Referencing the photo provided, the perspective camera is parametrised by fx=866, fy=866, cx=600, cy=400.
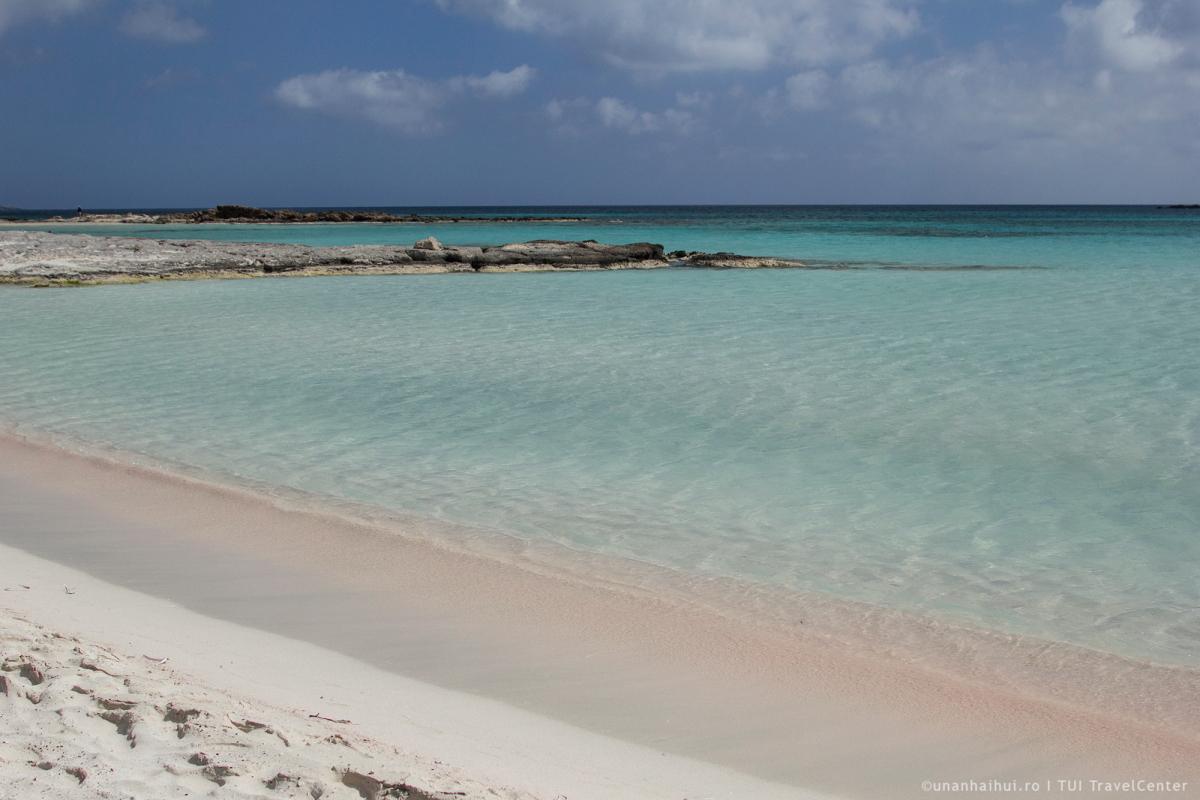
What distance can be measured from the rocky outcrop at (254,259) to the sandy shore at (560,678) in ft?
51.6

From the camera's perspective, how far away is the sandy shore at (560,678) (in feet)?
7.75

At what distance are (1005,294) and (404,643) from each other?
14315 millimetres

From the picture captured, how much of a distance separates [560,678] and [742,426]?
3.56 metres

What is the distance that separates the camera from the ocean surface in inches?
155

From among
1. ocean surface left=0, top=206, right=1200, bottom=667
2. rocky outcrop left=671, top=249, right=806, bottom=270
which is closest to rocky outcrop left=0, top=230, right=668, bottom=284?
rocky outcrop left=671, top=249, right=806, bottom=270

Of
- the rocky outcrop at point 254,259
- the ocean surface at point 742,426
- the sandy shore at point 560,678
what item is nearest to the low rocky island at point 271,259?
the rocky outcrop at point 254,259

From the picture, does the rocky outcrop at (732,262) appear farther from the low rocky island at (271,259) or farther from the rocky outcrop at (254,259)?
the rocky outcrop at (254,259)

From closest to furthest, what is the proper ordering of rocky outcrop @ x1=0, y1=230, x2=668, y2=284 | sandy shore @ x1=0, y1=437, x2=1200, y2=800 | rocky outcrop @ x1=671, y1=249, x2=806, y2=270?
sandy shore @ x1=0, y1=437, x2=1200, y2=800, rocky outcrop @ x1=0, y1=230, x2=668, y2=284, rocky outcrop @ x1=671, y1=249, x2=806, y2=270

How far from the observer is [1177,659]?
3.09 metres

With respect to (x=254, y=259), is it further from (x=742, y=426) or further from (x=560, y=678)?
(x=560, y=678)

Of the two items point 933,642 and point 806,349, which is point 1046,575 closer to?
point 933,642

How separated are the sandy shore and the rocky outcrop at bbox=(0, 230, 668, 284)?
1574 cm

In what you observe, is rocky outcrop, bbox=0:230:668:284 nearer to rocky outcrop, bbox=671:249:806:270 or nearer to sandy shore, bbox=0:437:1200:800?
rocky outcrop, bbox=671:249:806:270

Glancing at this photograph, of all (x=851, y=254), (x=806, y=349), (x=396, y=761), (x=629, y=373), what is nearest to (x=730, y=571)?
(x=396, y=761)
